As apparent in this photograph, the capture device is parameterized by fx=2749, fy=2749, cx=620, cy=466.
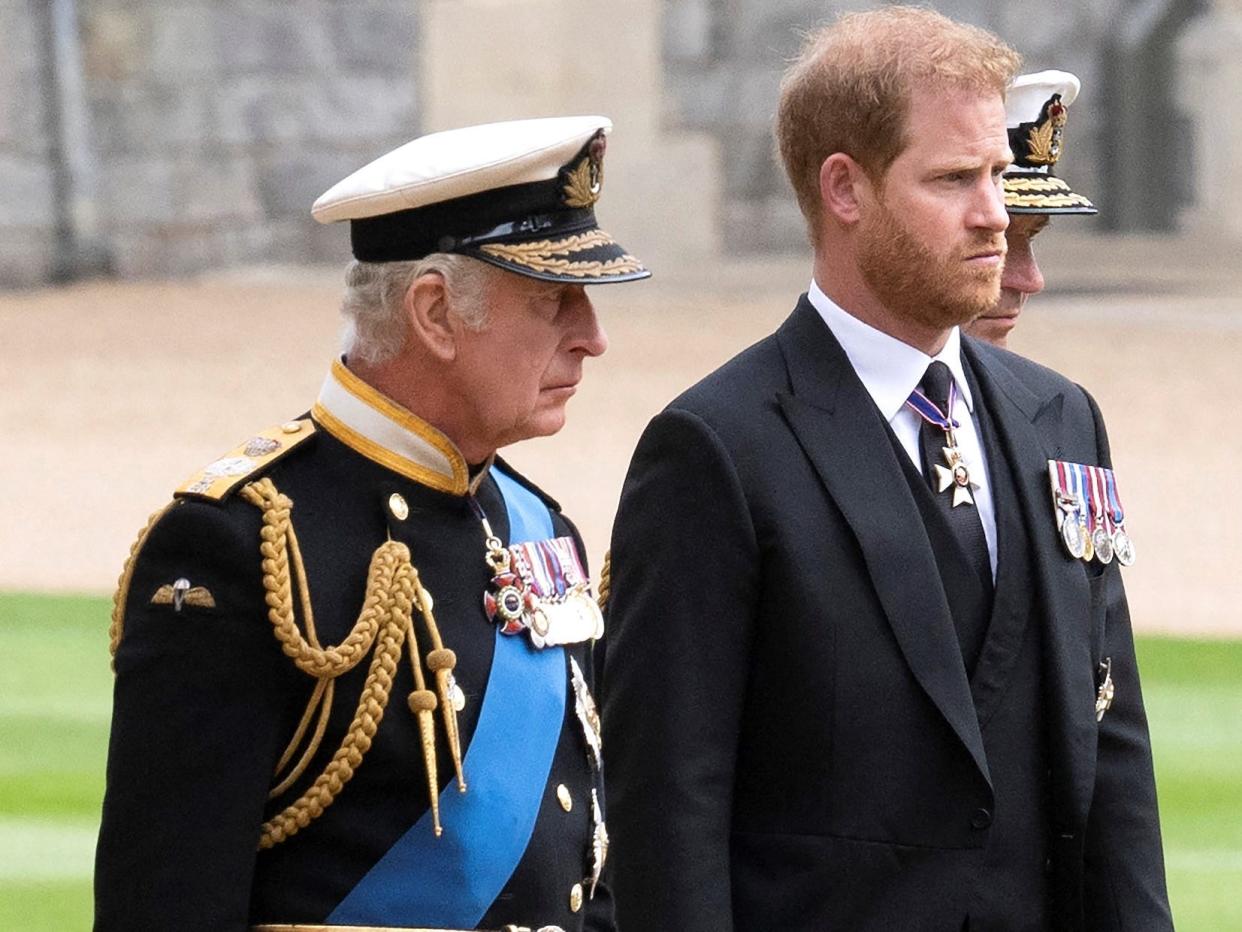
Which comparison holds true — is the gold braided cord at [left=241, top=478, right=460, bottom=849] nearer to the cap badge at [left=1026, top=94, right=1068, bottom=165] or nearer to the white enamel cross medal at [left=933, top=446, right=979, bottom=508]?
the white enamel cross medal at [left=933, top=446, right=979, bottom=508]

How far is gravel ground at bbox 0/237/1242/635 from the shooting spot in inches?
429

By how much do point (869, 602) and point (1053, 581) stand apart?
0.72 feet

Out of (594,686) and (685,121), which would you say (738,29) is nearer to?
(685,121)

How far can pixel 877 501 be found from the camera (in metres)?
2.90

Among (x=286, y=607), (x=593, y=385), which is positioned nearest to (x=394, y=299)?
(x=286, y=607)

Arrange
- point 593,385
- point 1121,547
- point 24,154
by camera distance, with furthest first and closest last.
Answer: point 24,154
point 593,385
point 1121,547

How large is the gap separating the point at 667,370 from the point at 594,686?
11729mm

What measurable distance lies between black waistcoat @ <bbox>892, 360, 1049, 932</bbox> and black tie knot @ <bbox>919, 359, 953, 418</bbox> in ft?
0.30

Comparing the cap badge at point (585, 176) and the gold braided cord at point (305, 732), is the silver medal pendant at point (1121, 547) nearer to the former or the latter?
the cap badge at point (585, 176)

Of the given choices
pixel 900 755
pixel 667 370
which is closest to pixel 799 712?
pixel 900 755

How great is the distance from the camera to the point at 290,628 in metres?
2.80

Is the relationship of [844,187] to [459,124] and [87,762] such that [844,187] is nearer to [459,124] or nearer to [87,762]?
[87,762]

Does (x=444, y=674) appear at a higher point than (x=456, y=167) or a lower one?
lower


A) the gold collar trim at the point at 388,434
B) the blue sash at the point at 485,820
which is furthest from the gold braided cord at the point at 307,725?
the gold collar trim at the point at 388,434
